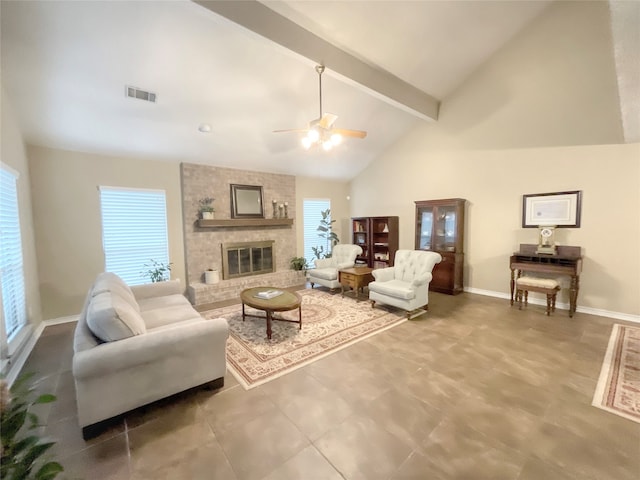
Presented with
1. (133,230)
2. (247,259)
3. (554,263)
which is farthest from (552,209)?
(133,230)

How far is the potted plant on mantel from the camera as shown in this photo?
5.18 metres

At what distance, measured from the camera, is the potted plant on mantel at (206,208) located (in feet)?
17.0

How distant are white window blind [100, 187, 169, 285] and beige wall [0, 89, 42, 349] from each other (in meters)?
0.82

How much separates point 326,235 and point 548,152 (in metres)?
4.75

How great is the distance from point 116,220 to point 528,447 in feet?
18.7

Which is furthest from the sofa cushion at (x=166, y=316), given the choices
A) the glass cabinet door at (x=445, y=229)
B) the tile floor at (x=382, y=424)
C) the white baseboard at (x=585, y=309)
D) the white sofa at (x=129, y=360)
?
the white baseboard at (x=585, y=309)

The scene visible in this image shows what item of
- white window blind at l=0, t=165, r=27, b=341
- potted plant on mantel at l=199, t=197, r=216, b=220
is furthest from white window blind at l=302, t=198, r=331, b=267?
white window blind at l=0, t=165, r=27, b=341

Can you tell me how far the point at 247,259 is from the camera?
594 cm

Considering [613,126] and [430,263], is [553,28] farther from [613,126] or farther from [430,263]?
[430,263]

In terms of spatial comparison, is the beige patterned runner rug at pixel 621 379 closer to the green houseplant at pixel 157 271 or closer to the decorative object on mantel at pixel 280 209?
the decorative object on mantel at pixel 280 209

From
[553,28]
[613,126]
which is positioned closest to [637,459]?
[613,126]

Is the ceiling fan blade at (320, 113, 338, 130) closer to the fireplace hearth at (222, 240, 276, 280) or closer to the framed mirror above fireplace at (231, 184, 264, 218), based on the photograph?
the framed mirror above fireplace at (231, 184, 264, 218)

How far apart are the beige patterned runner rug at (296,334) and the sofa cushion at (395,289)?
328 mm

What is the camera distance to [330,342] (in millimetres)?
3281
